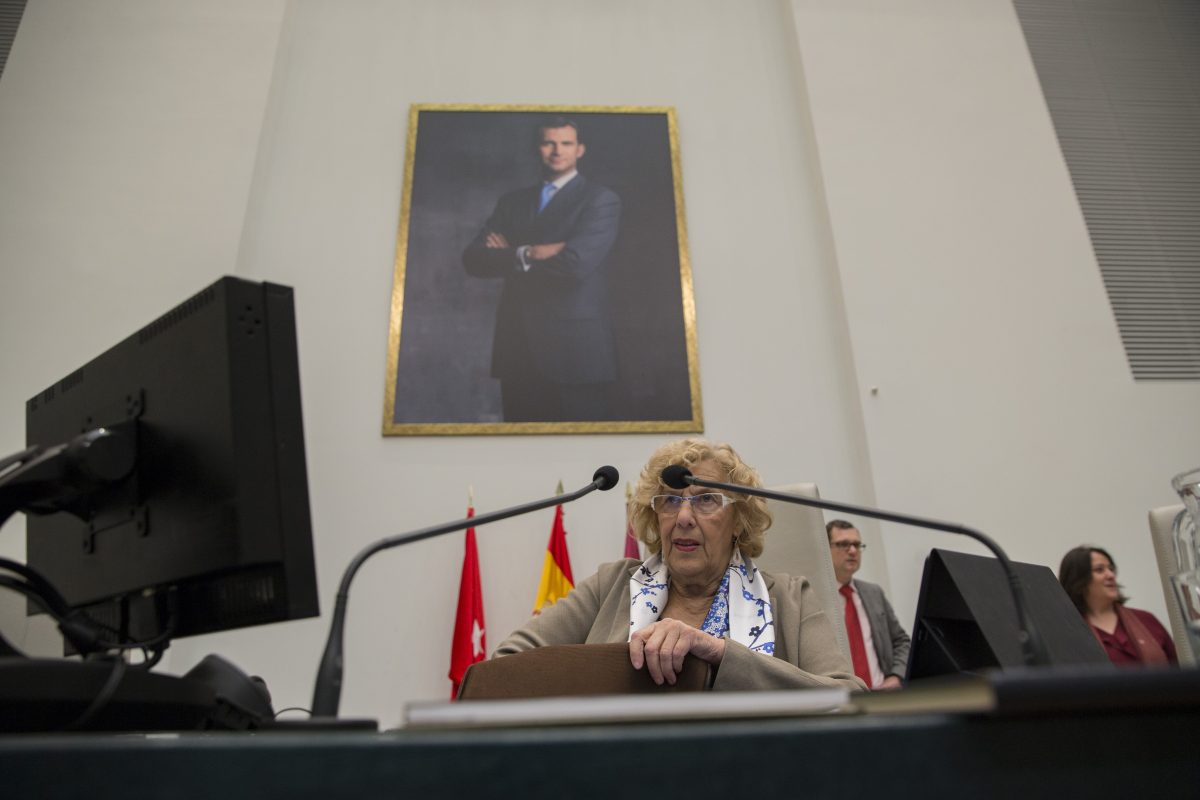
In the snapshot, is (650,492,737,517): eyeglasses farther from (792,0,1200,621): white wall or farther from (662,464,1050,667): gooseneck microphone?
(792,0,1200,621): white wall

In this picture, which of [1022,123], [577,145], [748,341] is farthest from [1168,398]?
[577,145]

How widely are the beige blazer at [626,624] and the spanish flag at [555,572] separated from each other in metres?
1.80

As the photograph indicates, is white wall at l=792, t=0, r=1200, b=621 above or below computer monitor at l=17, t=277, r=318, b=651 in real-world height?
above

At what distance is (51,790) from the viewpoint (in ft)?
1.82

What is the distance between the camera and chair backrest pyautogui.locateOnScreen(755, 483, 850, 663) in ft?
7.55

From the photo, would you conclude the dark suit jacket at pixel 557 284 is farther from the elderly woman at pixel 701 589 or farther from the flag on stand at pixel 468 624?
the elderly woman at pixel 701 589

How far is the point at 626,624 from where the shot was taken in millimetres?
1972

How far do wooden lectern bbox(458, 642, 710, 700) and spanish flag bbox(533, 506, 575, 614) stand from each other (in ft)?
8.52

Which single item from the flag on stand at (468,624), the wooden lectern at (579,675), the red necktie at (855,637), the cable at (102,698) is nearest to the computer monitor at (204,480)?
the cable at (102,698)

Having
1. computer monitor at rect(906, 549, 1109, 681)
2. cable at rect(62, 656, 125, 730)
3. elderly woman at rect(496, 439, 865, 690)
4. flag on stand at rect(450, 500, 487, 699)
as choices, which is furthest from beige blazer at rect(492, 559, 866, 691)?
flag on stand at rect(450, 500, 487, 699)

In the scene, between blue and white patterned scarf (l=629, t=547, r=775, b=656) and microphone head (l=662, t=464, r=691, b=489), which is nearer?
microphone head (l=662, t=464, r=691, b=489)

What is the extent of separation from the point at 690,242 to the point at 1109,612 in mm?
2836

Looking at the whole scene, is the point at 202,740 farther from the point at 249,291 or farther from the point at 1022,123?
the point at 1022,123

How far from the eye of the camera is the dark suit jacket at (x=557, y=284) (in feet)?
14.5
